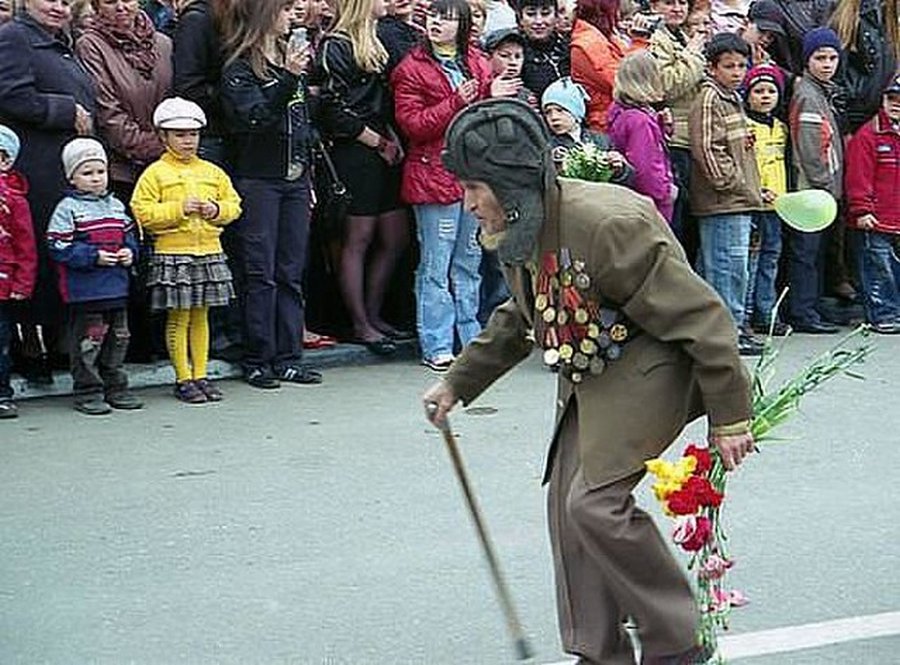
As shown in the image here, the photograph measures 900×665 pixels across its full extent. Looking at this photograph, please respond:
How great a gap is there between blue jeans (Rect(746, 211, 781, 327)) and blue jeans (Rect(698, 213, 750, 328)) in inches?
9.1

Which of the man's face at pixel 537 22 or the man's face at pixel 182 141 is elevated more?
the man's face at pixel 537 22

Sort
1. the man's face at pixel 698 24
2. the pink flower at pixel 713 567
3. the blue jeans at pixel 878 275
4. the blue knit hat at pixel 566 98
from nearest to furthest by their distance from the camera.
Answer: the pink flower at pixel 713 567 < the blue knit hat at pixel 566 98 < the man's face at pixel 698 24 < the blue jeans at pixel 878 275

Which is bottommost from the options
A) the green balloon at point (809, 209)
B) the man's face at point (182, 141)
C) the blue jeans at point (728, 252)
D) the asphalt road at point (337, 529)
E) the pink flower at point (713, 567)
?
the asphalt road at point (337, 529)

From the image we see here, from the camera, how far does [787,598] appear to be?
5.75 meters

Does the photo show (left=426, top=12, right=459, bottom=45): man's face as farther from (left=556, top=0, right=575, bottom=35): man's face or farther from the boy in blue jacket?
the boy in blue jacket

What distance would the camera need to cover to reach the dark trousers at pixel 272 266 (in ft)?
28.6

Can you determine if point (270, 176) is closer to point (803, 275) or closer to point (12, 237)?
point (12, 237)

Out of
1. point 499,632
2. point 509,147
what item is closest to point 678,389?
point 509,147

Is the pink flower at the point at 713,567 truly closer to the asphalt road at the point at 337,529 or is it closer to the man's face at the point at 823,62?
the asphalt road at the point at 337,529

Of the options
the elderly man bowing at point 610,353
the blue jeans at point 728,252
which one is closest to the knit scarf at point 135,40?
the blue jeans at point 728,252

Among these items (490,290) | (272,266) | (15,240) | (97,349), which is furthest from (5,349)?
(490,290)

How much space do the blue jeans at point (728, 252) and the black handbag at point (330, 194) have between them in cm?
206

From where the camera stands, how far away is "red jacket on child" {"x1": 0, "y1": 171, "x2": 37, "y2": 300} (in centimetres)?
797

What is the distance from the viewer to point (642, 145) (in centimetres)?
932
